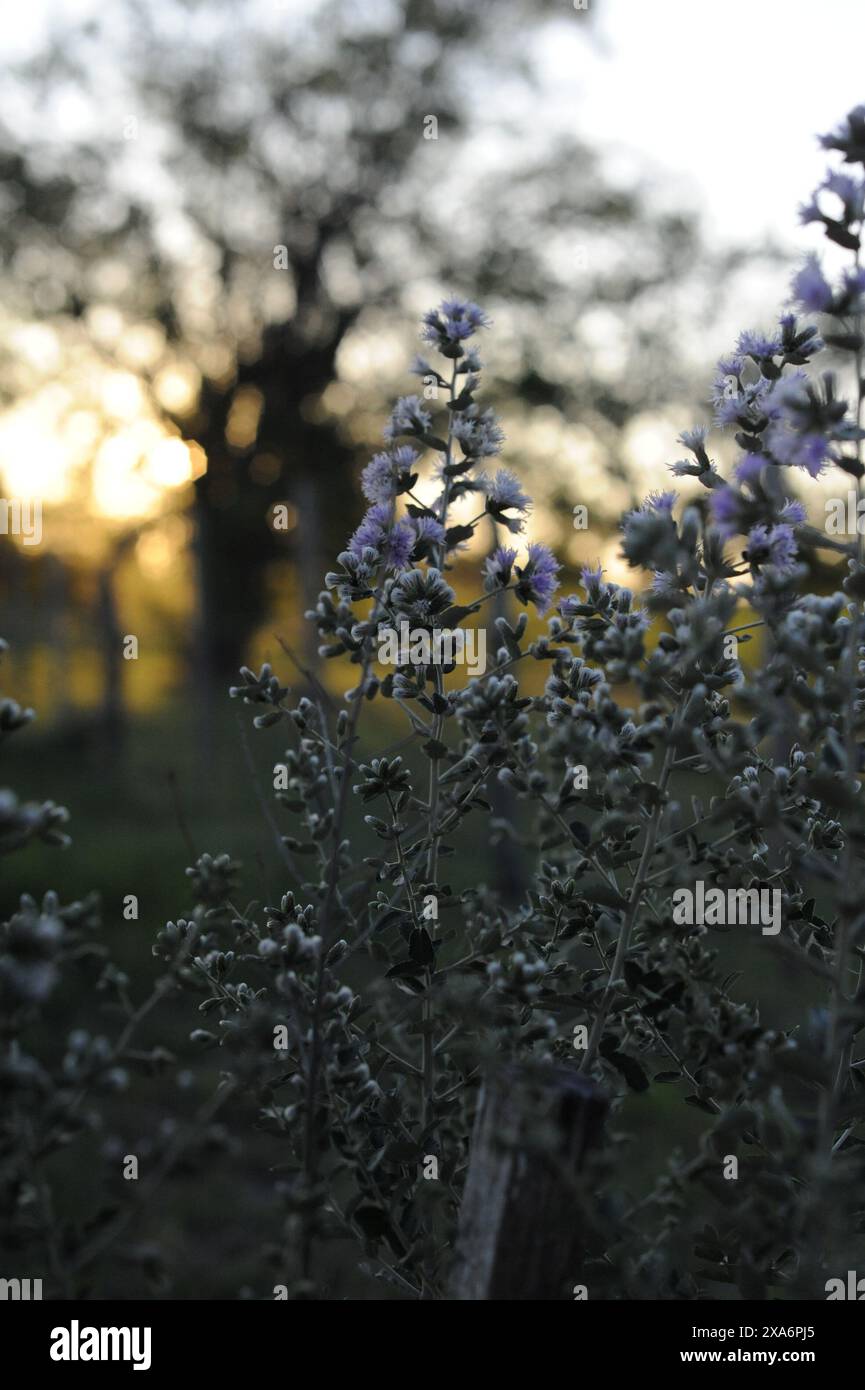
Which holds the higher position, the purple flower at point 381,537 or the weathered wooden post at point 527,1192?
the purple flower at point 381,537

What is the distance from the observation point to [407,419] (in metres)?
2.15

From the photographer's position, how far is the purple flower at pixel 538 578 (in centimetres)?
213

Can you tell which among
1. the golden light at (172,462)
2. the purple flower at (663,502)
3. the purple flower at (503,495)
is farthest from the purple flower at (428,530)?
the golden light at (172,462)

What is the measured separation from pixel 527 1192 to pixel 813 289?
1.23m

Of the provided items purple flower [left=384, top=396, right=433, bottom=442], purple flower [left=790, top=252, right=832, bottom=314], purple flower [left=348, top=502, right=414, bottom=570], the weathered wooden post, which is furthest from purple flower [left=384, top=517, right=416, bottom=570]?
the weathered wooden post

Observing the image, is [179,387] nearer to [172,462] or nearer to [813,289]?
[172,462]

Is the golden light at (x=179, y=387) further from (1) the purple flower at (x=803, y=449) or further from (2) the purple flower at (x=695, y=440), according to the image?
(1) the purple flower at (x=803, y=449)

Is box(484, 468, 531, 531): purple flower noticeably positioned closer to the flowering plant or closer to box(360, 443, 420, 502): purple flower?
the flowering plant

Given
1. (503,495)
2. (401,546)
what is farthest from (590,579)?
(401,546)

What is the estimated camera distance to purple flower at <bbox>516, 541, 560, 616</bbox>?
2.13 metres

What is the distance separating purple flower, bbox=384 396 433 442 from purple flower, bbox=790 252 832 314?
70 cm

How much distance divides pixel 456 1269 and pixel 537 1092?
1.02 feet

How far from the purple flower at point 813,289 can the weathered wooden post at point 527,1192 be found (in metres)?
1.07
